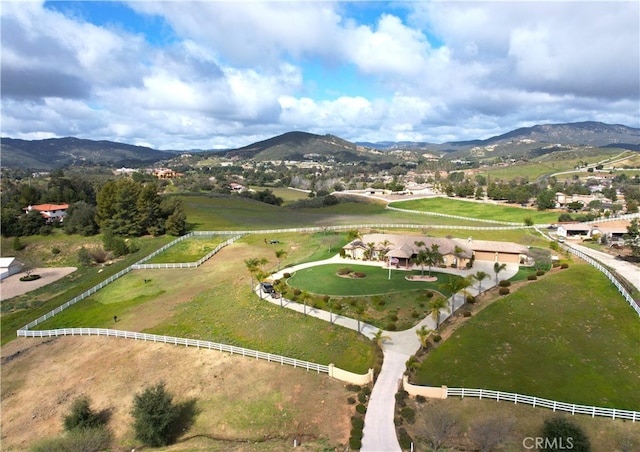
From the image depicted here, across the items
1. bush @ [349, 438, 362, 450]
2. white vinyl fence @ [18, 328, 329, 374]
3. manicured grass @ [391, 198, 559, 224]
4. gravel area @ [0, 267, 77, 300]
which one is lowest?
gravel area @ [0, 267, 77, 300]

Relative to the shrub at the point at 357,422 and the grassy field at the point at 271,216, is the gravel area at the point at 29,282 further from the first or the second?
the shrub at the point at 357,422

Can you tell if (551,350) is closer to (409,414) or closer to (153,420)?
(409,414)

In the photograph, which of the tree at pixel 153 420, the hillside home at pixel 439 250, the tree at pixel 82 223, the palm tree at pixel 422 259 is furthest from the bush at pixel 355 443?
the tree at pixel 82 223

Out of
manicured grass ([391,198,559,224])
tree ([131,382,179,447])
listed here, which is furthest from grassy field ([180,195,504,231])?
tree ([131,382,179,447])

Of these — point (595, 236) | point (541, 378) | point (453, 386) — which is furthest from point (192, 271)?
point (595, 236)

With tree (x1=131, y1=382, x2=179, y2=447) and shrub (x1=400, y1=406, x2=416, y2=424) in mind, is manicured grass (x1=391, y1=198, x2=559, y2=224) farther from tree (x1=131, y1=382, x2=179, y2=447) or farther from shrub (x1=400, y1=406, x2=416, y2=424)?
tree (x1=131, y1=382, x2=179, y2=447)

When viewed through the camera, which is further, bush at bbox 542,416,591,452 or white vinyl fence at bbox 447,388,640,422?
white vinyl fence at bbox 447,388,640,422

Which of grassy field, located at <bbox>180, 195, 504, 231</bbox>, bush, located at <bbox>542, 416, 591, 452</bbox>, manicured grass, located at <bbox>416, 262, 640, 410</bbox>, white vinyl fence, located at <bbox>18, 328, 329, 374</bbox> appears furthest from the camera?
grassy field, located at <bbox>180, 195, 504, 231</bbox>
